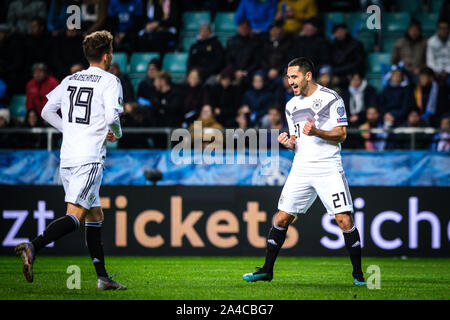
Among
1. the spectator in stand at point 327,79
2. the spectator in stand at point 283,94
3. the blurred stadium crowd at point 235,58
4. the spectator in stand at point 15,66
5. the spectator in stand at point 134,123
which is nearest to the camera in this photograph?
the spectator in stand at point 134,123

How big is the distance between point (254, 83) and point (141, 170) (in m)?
3.11

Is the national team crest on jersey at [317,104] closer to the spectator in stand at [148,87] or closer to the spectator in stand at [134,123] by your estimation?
the spectator in stand at [134,123]

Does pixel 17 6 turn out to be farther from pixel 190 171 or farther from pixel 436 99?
pixel 436 99

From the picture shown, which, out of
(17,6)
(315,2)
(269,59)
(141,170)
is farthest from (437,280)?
(17,6)

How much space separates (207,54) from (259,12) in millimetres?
1678

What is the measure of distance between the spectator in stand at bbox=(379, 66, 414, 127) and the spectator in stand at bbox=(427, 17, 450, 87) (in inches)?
48.4

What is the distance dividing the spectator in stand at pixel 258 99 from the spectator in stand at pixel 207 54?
1.43 m

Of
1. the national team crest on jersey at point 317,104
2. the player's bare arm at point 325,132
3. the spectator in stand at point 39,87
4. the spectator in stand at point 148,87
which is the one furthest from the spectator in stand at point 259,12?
the player's bare arm at point 325,132

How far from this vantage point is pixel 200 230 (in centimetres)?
1212

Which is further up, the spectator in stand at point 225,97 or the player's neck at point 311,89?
the spectator in stand at point 225,97

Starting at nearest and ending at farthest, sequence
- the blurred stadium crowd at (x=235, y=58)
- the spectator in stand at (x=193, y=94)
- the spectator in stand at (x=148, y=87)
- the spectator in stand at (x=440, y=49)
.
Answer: the blurred stadium crowd at (x=235, y=58) < the spectator in stand at (x=193, y=94) < the spectator in stand at (x=148, y=87) < the spectator in stand at (x=440, y=49)

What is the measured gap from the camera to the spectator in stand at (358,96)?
45.8ft

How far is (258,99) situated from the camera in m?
14.2

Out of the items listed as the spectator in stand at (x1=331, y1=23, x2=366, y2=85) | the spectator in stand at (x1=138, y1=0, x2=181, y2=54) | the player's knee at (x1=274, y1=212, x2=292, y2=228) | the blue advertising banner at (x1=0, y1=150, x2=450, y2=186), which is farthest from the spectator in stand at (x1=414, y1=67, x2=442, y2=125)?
the player's knee at (x1=274, y1=212, x2=292, y2=228)
